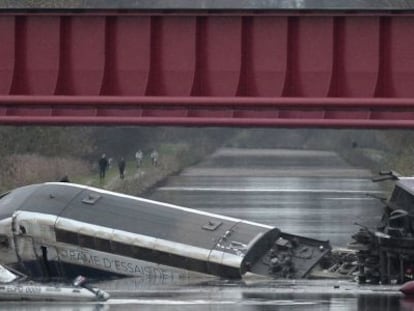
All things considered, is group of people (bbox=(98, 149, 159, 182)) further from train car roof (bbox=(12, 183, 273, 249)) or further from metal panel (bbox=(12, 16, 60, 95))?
metal panel (bbox=(12, 16, 60, 95))

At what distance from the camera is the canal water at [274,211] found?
1145 inches

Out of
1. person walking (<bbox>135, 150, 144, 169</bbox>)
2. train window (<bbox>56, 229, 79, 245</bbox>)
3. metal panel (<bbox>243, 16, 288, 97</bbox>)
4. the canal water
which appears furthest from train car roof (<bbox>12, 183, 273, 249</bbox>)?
person walking (<bbox>135, 150, 144, 169</bbox>)

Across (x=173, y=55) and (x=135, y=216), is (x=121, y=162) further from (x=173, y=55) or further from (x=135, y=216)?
(x=173, y=55)

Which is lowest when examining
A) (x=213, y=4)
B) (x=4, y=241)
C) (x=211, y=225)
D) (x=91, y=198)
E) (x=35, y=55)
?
(x=4, y=241)

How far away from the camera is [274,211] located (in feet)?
200

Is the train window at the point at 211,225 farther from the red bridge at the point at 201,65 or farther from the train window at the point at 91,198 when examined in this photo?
the red bridge at the point at 201,65

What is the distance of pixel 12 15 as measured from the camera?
2681 centimetres

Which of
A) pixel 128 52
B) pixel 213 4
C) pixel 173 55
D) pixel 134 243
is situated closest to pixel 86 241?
pixel 134 243

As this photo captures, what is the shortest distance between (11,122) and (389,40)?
611cm

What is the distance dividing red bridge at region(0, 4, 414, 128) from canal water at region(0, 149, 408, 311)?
3.45 meters

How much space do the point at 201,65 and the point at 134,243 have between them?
9583 millimetres

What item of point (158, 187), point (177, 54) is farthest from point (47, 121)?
point (158, 187)

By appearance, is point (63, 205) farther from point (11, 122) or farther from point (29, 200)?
point (11, 122)

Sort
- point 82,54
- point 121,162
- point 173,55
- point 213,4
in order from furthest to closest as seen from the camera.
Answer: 1. point 213,4
2. point 121,162
3. point 82,54
4. point 173,55
